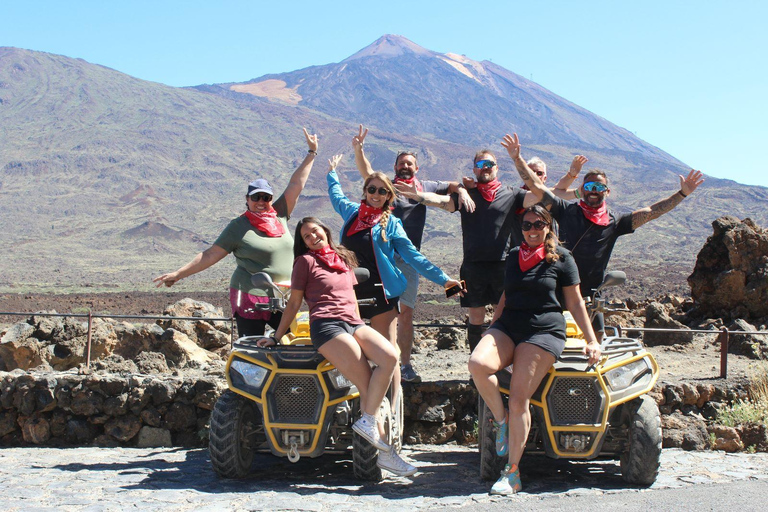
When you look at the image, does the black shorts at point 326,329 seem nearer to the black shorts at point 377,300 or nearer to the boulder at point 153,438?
the black shorts at point 377,300

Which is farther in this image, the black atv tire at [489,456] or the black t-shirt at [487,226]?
the black t-shirt at [487,226]

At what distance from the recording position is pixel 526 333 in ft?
18.3

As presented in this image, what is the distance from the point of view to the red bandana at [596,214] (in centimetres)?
633

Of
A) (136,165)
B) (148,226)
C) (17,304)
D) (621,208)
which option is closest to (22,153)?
(136,165)

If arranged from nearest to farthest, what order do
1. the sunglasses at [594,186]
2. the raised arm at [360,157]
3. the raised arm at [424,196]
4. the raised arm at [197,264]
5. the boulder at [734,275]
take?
the raised arm at [197,264] → the sunglasses at [594,186] → the raised arm at [424,196] → the raised arm at [360,157] → the boulder at [734,275]

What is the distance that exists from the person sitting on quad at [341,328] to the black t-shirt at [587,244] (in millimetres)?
1578

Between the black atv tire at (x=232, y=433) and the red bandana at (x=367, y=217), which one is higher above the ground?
the red bandana at (x=367, y=217)

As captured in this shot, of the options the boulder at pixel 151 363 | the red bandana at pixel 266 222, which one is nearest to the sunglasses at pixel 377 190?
the red bandana at pixel 266 222

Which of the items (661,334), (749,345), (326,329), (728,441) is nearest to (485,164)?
(326,329)

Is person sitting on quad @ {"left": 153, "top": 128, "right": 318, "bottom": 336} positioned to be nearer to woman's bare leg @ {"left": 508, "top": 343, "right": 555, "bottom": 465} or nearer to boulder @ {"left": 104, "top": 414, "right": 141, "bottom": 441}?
boulder @ {"left": 104, "top": 414, "right": 141, "bottom": 441}

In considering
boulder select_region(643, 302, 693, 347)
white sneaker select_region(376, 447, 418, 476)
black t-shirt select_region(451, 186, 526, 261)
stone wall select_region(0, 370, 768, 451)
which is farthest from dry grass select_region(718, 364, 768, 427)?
boulder select_region(643, 302, 693, 347)

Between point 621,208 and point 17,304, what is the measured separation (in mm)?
70870

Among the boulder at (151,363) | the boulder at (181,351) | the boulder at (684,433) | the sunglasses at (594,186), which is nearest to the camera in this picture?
the sunglasses at (594,186)

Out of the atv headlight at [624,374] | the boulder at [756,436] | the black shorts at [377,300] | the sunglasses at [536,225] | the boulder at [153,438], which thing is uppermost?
the sunglasses at [536,225]
